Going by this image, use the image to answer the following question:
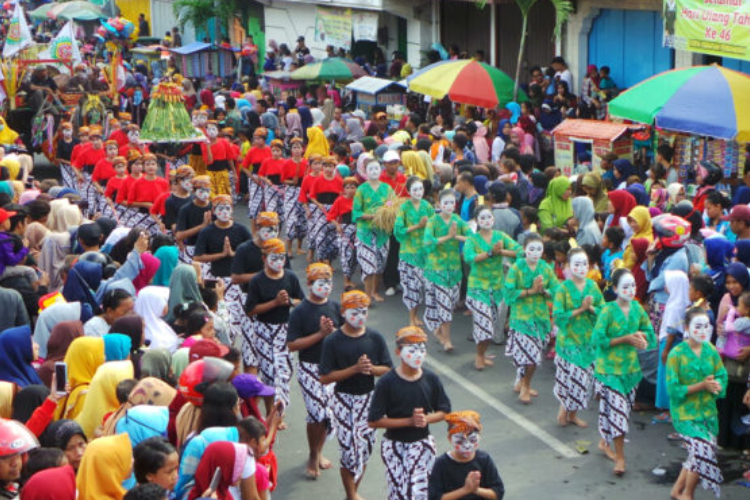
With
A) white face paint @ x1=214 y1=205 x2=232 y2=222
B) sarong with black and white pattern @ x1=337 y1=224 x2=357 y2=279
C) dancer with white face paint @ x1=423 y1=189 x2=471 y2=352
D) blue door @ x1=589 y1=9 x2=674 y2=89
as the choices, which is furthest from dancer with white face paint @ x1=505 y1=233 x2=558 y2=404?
blue door @ x1=589 y1=9 x2=674 y2=89

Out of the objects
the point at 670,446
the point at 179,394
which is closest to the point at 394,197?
the point at 670,446

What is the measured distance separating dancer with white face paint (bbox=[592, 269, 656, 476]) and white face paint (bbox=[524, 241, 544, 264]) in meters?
1.34

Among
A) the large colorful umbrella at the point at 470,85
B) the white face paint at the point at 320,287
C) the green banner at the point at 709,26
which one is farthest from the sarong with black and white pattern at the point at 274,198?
the white face paint at the point at 320,287

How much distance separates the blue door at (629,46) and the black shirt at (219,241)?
8847mm

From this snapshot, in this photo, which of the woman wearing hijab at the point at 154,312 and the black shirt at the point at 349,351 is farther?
the woman wearing hijab at the point at 154,312

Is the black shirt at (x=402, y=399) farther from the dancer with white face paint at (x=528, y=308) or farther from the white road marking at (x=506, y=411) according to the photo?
the dancer with white face paint at (x=528, y=308)

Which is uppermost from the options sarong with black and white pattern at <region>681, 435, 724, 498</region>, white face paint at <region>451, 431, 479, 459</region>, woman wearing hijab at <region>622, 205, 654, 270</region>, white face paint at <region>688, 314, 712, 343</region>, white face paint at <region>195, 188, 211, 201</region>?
white face paint at <region>195, 188, 211, 201</region>

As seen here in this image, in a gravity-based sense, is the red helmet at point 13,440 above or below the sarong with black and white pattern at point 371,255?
above

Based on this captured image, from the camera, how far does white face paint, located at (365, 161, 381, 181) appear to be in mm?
14000

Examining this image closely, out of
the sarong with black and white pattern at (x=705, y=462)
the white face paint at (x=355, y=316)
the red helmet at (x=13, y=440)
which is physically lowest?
the sarong with black and white pattern at (x=705, y=462)

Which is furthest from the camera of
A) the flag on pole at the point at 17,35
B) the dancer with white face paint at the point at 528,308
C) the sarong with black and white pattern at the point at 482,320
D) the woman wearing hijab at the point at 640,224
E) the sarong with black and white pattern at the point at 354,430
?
the flag on pole at the point at 17,35

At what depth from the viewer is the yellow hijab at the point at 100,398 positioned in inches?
313

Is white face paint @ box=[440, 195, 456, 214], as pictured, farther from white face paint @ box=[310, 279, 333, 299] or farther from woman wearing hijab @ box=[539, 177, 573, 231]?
white face paint @ box=[310, 279, 333, 299]

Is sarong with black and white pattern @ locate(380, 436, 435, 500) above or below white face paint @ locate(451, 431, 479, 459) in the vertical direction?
below
